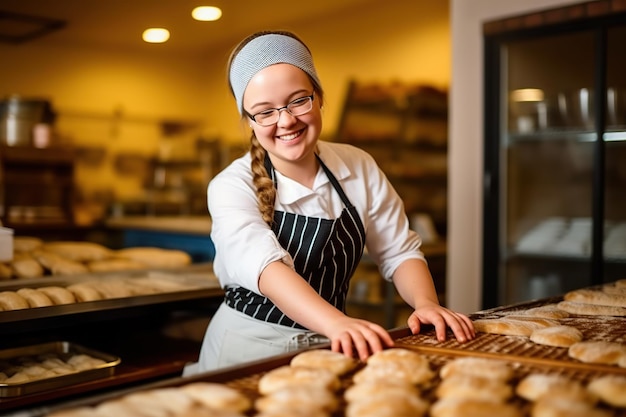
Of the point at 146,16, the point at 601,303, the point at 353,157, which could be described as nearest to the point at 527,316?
the point at 601,303

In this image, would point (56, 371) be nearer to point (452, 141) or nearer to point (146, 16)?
point (452, 141)

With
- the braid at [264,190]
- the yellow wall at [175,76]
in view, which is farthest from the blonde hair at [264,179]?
the yellow wall at [175,76]

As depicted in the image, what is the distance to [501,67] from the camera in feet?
12.8

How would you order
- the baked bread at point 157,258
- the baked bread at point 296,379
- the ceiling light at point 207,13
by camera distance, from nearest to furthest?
the baked bread at point 296,379
the baked bread at point 157,258
the ceiling light at point 207,13

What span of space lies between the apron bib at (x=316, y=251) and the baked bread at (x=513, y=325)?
16.9 inches

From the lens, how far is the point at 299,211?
6.14 ft

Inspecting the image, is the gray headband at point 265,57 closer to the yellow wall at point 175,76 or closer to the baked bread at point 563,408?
the baked bread at point 563,408

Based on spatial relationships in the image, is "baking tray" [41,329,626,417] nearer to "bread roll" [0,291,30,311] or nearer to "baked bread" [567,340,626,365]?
"baked bread" [567,340,626,365]

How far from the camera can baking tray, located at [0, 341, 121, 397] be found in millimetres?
1879

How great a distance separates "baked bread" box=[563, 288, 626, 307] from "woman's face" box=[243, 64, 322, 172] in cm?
90

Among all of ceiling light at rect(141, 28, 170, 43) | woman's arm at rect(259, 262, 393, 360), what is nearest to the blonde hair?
woman's arm at rect(259, 262, 393, 360)

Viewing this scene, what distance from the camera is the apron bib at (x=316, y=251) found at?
184cm

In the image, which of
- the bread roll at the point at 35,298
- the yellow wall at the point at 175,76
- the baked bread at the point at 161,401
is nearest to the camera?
the baked bread at the point at 161,401

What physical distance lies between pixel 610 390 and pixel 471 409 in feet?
0.84
